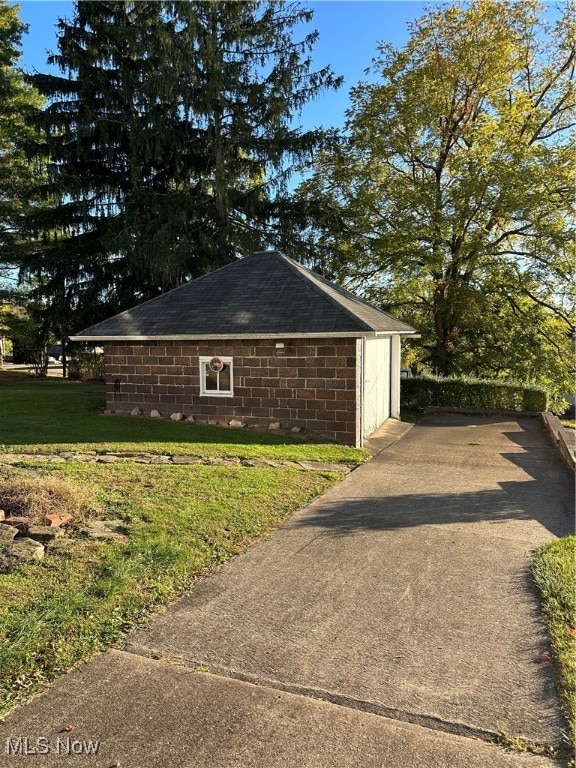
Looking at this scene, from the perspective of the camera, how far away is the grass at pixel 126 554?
11.1 ft

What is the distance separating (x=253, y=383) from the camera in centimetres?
1189

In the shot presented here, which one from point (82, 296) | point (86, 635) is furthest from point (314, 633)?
point (82, 296)

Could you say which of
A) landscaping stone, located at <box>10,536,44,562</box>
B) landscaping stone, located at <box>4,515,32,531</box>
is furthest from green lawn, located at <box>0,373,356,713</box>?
landscaping stone, located at <box>4,515,32,531</box>

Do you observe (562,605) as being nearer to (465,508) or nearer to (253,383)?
(465,508)

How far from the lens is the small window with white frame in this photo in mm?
12166

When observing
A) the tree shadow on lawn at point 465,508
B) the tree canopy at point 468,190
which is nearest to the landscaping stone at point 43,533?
the tree shadow on lawn at point 465,508

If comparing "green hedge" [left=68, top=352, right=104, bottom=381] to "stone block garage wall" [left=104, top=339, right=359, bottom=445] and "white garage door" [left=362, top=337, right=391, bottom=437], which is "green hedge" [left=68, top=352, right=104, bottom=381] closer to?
"stone block garage wall" [left=104, top=339, right=359, bottom=445]

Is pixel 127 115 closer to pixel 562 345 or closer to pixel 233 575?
pixel 562 345

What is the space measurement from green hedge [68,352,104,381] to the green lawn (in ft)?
36.9

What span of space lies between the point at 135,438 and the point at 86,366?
48.0 ft

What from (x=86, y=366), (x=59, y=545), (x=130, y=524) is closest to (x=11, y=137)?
(x=86, y=366)

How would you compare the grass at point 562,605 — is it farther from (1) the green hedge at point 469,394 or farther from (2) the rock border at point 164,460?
(1) the green hedge at point 469,394

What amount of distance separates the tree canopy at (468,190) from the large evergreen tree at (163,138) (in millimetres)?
2527

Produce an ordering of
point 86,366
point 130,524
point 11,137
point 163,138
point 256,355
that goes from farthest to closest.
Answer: point 86,366, point 11,137, point 163,138, point 256,355, point 130,524
